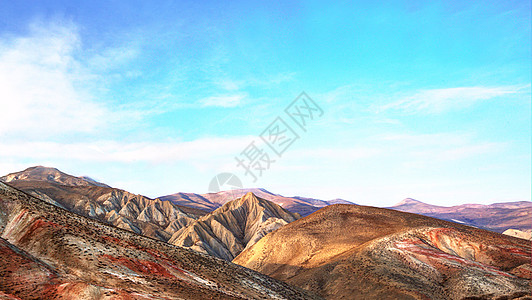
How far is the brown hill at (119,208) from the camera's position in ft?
438

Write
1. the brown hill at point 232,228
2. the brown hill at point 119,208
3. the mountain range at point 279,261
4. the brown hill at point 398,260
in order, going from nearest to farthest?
the mountain range at point 279,261, the brown hill at point 398,260, the brown hill at point 232,228, the brown hill at point 119,208

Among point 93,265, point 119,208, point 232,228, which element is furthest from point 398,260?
point 119,208

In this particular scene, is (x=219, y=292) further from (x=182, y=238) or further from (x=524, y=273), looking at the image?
(x=182, y=238)

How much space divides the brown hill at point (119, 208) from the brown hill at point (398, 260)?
3231 inches

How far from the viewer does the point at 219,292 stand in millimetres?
27938

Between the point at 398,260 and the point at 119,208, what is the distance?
14023 cm

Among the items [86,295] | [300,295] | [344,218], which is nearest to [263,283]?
[300,295]

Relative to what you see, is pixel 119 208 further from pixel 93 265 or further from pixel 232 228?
pixel 93 265

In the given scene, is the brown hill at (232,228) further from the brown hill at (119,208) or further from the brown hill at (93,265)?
the brown hill at (93,265)

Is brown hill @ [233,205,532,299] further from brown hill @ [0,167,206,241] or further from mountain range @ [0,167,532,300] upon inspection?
brown hill @ [0,167,206,241]

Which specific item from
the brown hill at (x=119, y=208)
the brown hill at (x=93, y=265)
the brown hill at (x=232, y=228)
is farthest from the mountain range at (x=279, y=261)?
the brown hill at (x=119, y=208)

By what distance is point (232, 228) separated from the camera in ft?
427

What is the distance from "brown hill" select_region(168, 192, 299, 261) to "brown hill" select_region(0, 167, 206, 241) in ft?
57.9

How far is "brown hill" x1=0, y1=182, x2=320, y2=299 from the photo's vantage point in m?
20.1
